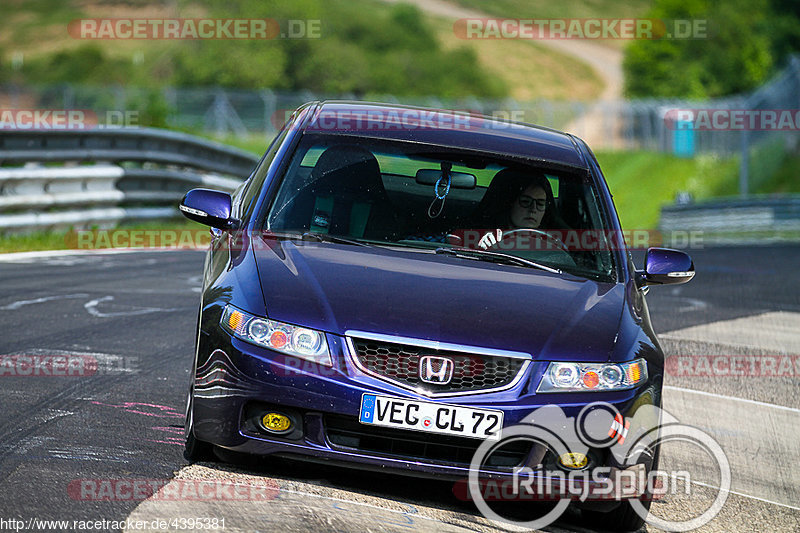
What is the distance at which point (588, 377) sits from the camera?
15.8ft

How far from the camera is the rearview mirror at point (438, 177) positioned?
6090 millimetres

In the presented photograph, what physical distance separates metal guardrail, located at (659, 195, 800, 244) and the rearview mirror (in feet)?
68.2

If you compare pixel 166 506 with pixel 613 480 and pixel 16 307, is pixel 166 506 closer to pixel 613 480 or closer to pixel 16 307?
pixel 613 480

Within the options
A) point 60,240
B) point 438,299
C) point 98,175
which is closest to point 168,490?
point 438,299

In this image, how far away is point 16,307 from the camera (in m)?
9.12

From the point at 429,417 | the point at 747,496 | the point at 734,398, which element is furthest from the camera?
the point at 734,398

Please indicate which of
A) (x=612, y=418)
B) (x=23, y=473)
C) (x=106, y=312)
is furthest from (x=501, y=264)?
(x=106, y=312)

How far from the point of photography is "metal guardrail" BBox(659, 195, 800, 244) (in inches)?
1064

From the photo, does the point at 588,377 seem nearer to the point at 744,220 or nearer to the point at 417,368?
the point at 417,368

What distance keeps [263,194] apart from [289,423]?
1.48 metres

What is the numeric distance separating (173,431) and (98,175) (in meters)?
10.3

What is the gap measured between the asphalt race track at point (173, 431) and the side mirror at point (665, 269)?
3.12 ft

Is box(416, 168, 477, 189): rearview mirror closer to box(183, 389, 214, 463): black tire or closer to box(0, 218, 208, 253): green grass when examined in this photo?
box(183, 389, 214, 463): black tire

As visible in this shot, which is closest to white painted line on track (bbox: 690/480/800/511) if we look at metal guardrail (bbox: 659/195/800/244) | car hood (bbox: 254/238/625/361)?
car hood (bbox: 254/238/625/361)
